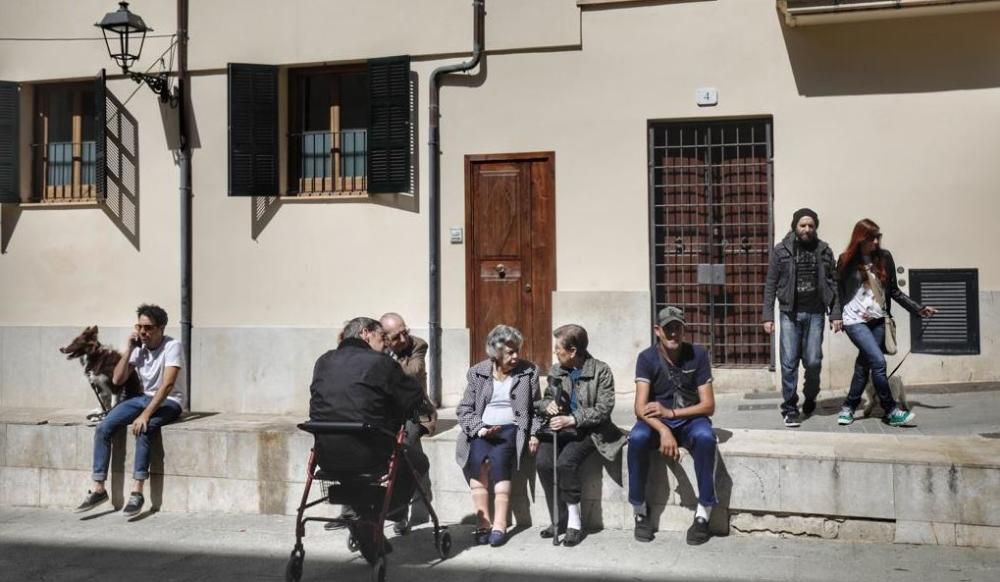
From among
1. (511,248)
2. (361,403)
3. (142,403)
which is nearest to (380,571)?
(361,403)

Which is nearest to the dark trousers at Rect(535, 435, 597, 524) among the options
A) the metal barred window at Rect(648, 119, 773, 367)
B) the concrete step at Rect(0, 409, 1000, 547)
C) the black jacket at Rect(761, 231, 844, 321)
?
the concrete step at Rect(0, 409, 1000, 547)

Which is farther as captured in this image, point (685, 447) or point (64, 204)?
point (64, 204)

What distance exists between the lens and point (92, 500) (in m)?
8.48

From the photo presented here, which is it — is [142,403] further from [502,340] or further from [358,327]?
[502,340]

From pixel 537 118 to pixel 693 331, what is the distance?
257cm

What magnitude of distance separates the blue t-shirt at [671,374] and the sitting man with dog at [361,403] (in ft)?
5.12

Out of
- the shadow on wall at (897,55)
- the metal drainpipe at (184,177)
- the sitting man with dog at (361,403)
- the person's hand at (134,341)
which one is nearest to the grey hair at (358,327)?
the sitting man with dog at (361,403)

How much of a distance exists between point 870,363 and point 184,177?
7.05 meters

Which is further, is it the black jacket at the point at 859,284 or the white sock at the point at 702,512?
the black jacket at the point at 859,284

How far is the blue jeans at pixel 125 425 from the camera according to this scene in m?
8.37

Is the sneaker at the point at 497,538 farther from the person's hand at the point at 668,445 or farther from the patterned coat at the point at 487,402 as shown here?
the person's hand at the point at 668,445

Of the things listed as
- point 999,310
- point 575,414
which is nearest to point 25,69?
point 575,414

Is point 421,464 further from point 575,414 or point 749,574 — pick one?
point 749,574

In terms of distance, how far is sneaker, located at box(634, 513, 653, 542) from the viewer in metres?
7.02
